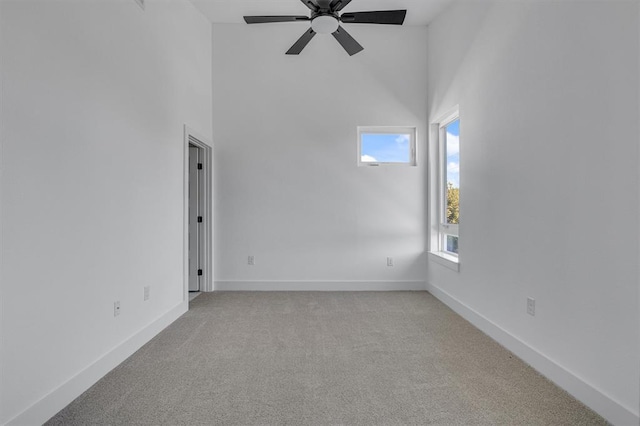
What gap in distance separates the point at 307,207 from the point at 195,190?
1413mm

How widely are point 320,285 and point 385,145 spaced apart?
1.98 meters

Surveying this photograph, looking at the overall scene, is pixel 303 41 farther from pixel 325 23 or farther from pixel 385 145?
pixel 385 145

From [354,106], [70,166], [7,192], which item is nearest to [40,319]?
[7,192]

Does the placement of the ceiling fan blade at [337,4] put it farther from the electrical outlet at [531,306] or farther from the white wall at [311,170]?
the electrical outlet at [531,306]

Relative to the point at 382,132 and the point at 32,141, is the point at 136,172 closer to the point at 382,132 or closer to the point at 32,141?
the point at 32,141

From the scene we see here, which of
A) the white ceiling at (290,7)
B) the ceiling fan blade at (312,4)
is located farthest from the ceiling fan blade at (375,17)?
the white ceiling at (290,7)

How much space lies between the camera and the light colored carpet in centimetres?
181

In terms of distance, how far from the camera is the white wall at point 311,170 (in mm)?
4508

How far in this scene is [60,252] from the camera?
1911 mm

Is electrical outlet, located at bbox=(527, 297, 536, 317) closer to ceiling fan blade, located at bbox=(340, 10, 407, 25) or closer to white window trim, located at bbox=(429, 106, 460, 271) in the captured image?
white window trim, located at bbox=(429, 106, 460, 271)

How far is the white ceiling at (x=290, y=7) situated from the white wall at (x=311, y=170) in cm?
49

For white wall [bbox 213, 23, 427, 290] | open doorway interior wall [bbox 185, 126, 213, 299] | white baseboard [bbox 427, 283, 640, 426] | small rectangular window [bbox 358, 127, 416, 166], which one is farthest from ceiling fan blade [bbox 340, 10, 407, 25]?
white baseboard [bbox 427, 283, 640, 426]

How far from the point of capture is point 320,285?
4.54 m

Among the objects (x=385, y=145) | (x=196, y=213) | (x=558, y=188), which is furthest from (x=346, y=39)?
(x=196, y=213)
